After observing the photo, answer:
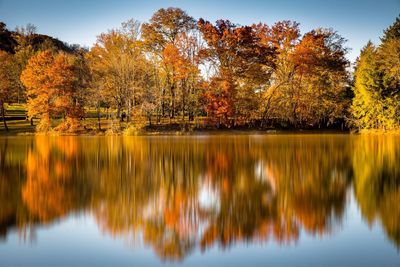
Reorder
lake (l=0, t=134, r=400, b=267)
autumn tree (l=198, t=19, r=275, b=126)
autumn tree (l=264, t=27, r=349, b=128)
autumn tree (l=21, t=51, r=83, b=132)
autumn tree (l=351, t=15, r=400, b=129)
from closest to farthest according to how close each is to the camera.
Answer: lake (l=0, t=134, r=400, b=267)
autumn tree (l=351, t=15, r=400, b=129)
autumn tree (l=21, t=51, r=83, b=132)
autumn tree (l=198, t=19, r=275, b=126)
autumn tree (l=264, t=27, r=349, b=128)

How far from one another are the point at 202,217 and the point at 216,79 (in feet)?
153

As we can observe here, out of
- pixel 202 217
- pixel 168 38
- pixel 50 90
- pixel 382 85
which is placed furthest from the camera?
pixel 168 38

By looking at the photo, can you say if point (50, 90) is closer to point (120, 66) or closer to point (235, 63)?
point (120, 66)

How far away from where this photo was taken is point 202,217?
10.3m

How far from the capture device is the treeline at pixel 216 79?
180ft

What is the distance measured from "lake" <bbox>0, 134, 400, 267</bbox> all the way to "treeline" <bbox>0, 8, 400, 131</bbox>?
37.8 m

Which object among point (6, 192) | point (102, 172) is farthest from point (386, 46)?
point (6, 192)

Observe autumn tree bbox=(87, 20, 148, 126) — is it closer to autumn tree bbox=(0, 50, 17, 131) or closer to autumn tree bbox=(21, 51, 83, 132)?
autumn tree bbox=(21, 51, 83, 132)

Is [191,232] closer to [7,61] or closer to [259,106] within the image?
[259,106]

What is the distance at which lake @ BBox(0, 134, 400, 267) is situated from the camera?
7.69 m

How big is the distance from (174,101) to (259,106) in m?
11.3

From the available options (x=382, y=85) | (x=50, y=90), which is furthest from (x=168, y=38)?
(x=382, y=85)

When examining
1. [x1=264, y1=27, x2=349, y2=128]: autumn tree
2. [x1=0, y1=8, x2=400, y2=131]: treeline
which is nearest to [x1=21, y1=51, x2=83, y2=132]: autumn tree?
[x1=0, y1=8, x2=400, y2=131]: treeline

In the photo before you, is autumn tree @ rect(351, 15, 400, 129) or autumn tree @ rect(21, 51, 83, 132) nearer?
autumn tree @ rect(351, 15, 400, 129)
